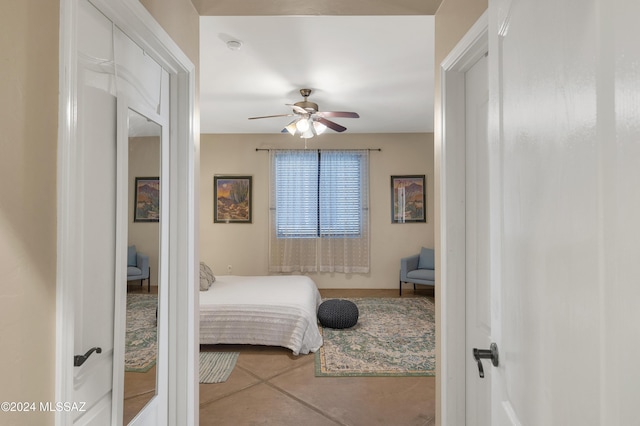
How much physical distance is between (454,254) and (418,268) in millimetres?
4322

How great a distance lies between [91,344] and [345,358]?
2.53 m

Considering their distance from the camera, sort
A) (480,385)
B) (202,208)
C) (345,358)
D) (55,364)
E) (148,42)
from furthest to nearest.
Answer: (202,208) → (345,358) → (480,385) → (148,42) → (55,364)

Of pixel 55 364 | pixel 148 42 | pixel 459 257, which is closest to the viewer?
pixel 55 364

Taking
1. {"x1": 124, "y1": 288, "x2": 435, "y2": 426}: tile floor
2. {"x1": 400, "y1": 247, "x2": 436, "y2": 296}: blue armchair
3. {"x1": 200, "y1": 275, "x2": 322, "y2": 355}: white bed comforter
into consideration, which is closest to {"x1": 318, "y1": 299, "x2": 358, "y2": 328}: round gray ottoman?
{"x1": 200, "y1": 275, "x2": 322, "y2": 355}: white bed comforter

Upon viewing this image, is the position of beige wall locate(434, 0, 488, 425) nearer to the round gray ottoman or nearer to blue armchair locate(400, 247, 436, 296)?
the round gray ottoman

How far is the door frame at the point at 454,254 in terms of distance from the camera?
1669 mm

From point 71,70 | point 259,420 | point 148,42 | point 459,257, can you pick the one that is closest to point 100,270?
point 71,70

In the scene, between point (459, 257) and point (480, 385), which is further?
point (459, 257)

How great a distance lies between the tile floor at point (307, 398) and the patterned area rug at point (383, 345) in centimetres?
13

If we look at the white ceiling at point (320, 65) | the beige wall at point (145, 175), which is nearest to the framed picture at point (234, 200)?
the white ceiling at point (320, 65)

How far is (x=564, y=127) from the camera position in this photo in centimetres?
58

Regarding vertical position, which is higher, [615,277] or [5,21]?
[5,21]

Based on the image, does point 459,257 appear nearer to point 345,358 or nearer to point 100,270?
point 100,270

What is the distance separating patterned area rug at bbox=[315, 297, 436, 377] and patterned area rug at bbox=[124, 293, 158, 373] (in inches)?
70.1
